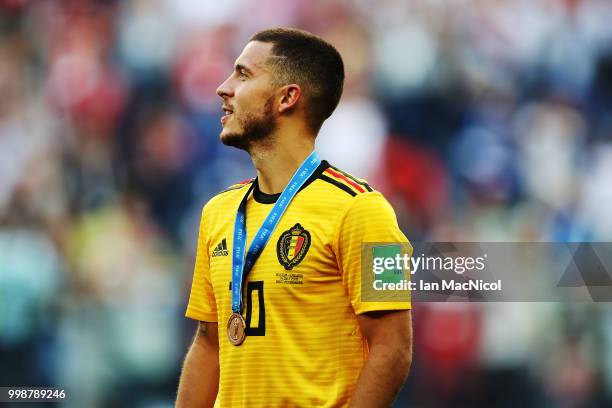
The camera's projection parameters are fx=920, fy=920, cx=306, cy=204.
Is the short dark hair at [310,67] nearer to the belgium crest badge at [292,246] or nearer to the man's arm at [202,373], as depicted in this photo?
the belgium crest badge at [292,246]

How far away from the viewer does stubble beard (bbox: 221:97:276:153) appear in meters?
2.53

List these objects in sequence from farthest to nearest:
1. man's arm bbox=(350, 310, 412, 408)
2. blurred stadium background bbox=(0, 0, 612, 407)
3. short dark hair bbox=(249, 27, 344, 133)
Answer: blurred stadium background bbox=(0, 0, 612, 407)
short dark hair bbox=(249, 27, 344, 133)
man's arm bbox=(350, 310, 412, 408)

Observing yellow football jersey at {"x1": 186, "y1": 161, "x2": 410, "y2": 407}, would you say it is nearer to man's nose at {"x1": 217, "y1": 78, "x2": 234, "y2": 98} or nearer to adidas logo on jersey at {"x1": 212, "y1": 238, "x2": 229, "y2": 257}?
adidas logo on jersey at {"x1": 212, "y1": 238, "x2": 229, "y2": 257}

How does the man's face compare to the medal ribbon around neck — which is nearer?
the medal ribbon around neck

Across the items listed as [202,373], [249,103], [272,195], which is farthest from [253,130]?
[202,373]

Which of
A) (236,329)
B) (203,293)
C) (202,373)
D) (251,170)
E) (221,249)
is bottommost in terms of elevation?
(202,373)

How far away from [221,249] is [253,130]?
1.11ft

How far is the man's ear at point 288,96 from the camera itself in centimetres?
257

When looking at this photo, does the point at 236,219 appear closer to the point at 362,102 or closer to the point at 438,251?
the point at 438,251

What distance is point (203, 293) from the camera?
2.65 m

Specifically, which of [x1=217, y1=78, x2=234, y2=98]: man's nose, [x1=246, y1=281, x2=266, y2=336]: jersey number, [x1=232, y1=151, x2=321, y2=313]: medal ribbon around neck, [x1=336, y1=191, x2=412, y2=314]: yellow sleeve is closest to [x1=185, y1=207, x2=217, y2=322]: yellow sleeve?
[x1=232, y1=151, x2=321, y2=313]: medal ribbon around neck

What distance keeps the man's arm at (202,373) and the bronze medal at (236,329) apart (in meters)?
0.22

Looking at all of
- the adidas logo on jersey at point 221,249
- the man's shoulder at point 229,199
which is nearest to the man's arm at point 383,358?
the adidas logo on jersey at point 221,249

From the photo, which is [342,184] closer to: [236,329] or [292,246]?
[292,246]
